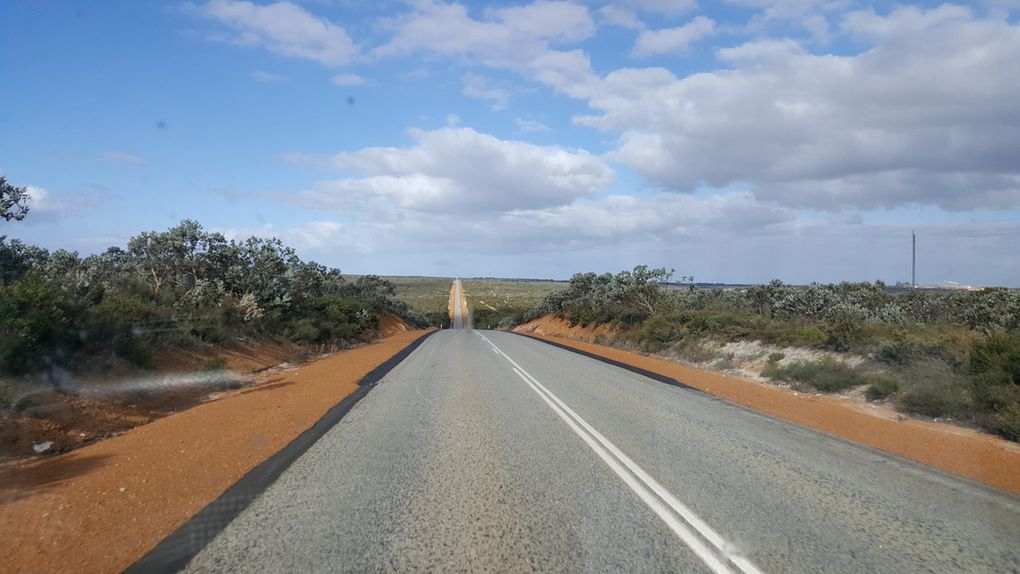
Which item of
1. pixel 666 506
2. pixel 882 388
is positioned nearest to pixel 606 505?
pixel 666 506

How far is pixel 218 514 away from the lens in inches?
222

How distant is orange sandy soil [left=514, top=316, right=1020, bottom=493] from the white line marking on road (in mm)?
4036

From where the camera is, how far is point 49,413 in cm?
1061

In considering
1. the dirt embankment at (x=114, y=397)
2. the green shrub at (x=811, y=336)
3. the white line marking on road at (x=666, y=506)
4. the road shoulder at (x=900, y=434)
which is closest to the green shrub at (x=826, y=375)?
the road shoulder at (x=900, y=434)

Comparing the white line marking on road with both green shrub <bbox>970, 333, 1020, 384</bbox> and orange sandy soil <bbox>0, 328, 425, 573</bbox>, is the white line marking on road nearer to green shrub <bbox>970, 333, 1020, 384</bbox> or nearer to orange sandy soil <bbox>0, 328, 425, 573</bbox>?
orange sandy soil <bbox>0, 328, 425, 573</bbox>

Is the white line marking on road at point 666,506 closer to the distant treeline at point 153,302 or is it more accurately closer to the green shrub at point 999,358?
the green shrub at point 999,358

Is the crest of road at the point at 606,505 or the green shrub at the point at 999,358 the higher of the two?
the green shrub at the point at 999,358

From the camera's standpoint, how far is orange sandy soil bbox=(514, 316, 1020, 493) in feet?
27.1

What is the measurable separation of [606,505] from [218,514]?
3442 mm

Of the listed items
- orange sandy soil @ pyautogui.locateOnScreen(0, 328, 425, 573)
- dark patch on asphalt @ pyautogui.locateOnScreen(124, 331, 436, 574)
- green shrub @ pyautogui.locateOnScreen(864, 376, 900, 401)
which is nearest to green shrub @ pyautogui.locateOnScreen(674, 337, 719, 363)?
green shrub @ pyautogui.locateOnScreen(864, 376, 900, 401)

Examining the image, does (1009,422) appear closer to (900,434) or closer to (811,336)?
(900,434)

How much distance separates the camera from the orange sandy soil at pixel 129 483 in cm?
502

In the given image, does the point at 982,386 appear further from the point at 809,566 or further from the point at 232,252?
the point at 232,252

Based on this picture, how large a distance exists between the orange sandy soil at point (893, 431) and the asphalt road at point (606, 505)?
0.73 metres
